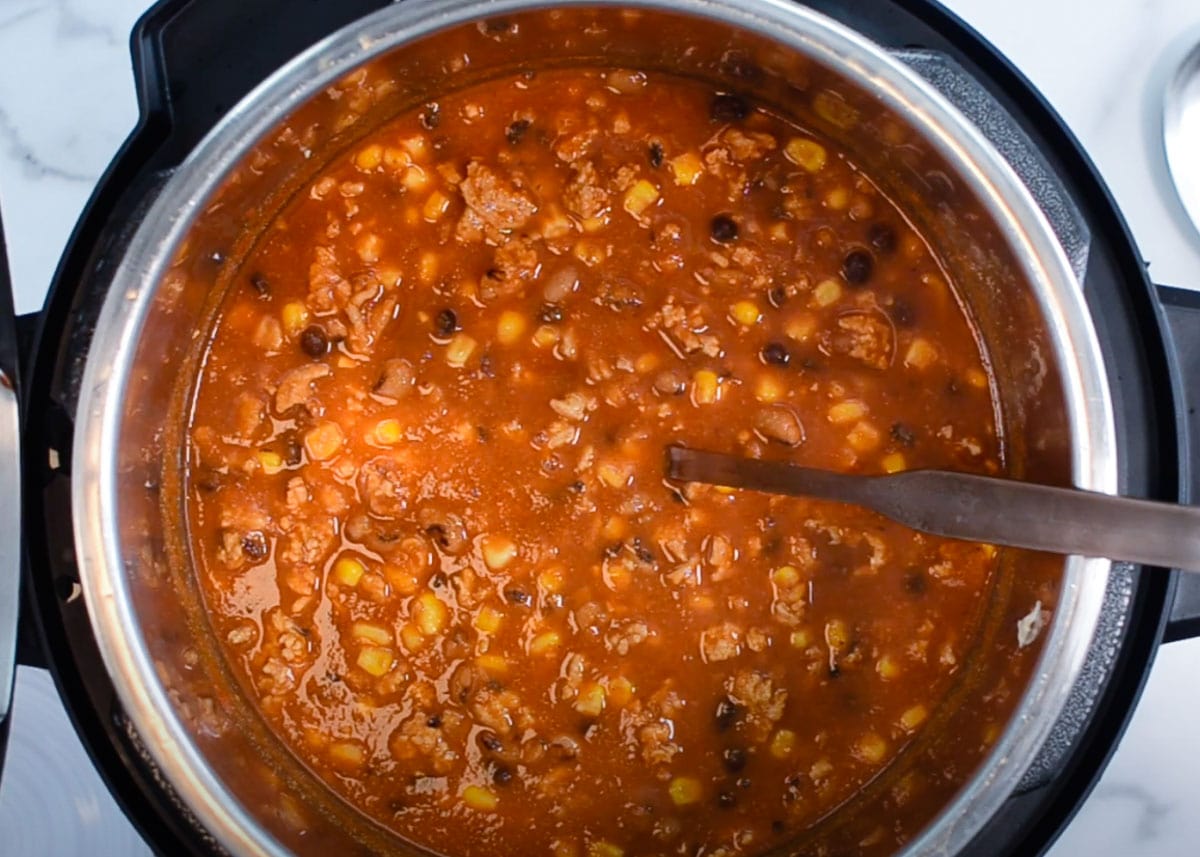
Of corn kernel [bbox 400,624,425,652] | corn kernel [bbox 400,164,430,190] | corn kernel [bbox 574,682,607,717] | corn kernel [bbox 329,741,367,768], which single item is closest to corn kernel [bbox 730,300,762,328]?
corn kernel [bbox 400,164,430,190]

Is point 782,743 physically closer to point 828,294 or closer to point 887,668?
point 887,668

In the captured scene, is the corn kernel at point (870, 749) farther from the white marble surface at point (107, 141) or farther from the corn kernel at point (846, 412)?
the corn kernel at point (846, 412)

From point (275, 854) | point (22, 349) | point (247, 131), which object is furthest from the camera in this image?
point (22, 349)

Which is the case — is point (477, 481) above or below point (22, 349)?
below

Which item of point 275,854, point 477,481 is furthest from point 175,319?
point 275,854

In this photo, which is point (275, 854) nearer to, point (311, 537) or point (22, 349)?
point (311, 537)

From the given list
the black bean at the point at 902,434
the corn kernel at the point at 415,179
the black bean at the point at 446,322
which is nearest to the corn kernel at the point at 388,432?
the black bean at the point at 446,322
